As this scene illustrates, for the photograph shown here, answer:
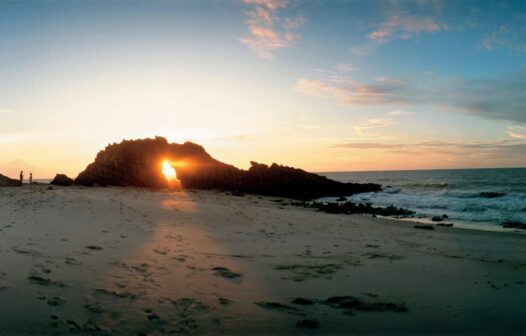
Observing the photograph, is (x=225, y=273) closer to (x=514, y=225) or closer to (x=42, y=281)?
(x=42, y=281)

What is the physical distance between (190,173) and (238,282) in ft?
122

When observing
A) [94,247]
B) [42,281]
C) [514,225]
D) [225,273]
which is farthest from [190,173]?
[42,281]

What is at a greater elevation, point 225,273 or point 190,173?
point 190,173

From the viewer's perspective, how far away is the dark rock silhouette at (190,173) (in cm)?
3825

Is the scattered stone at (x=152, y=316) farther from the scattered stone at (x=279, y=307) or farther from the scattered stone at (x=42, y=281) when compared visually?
the scattered stone at (x=42, y=281)

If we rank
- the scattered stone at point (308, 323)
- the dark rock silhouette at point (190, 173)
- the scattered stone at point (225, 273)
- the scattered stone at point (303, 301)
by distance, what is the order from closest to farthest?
the scattered stone at point (308, 323), the scattered stone at point (303, 301), the scattered stone at point (225, 273), the dark rock silhouette at point (190, 173)

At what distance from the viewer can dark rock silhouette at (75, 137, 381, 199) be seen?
38.2m

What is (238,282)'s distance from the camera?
743cm

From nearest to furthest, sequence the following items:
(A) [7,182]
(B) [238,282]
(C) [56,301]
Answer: (C) [56,301] < (B) [238,282] < (A) [7,182]

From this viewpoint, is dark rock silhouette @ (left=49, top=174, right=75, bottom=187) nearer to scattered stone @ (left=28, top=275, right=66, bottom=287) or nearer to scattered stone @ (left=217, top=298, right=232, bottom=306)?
scattered stone @ (left=28, top=275, right=66, bottom=287)

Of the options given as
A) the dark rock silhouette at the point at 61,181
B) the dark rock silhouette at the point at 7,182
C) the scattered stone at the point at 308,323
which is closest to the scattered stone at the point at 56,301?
the scattered stone at the point at 308,323

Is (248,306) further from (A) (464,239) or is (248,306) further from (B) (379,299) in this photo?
(A) (464,239)

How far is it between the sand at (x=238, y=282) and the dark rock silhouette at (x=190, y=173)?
83.7 feet

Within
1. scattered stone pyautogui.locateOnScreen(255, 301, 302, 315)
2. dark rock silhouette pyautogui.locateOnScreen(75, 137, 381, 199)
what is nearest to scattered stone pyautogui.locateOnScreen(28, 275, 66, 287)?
scattered stone pyautogui.locateOnScreen(255, 301, 302, 315)
